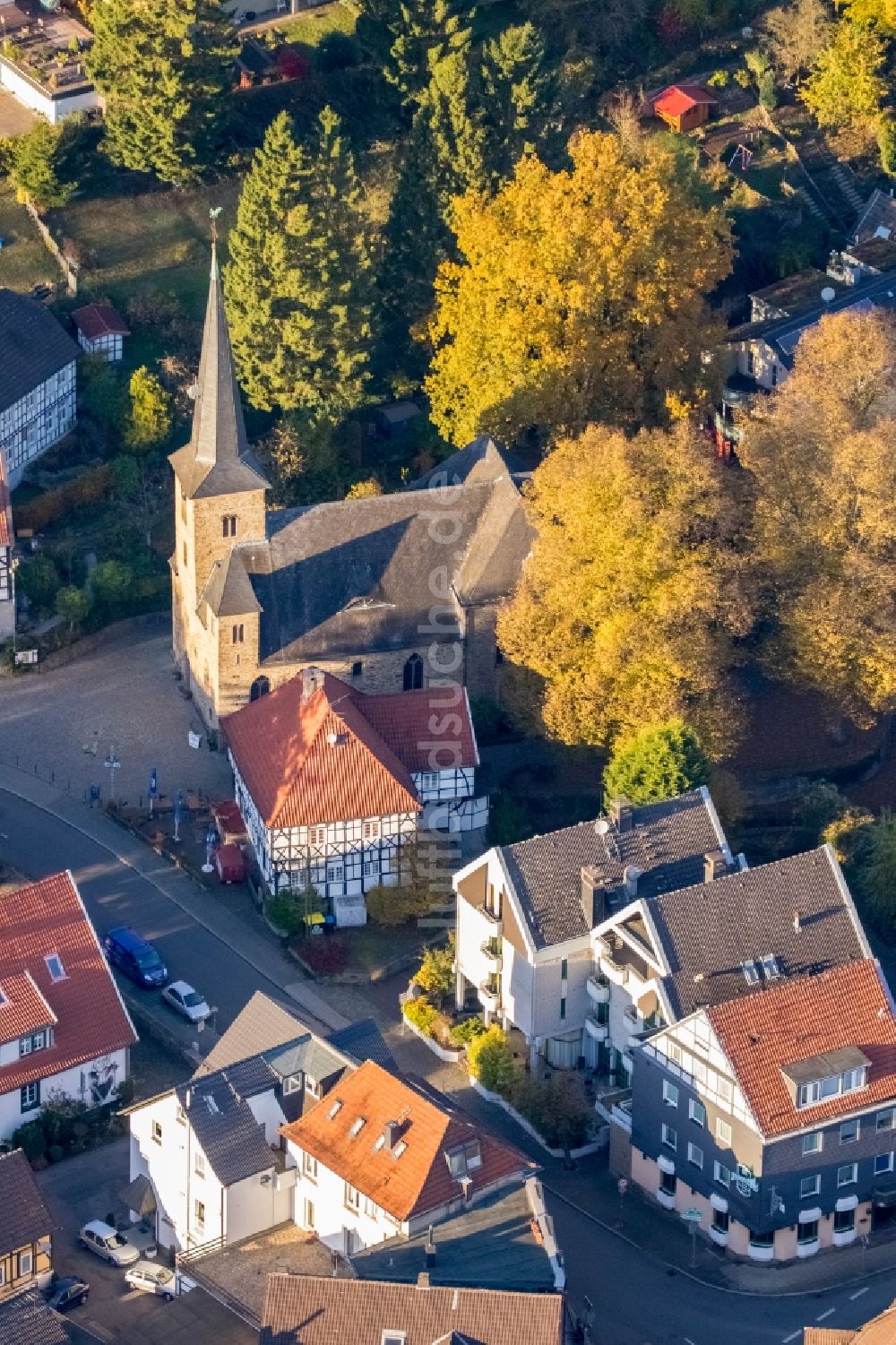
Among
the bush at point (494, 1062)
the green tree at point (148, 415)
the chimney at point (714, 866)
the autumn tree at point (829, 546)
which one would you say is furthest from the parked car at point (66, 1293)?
the green tree at point (148, 415)

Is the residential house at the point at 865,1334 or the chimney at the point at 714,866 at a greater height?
the chimney at the point at 714,866

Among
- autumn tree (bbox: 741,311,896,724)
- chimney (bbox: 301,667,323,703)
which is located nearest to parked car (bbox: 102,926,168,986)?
chimney (bbox: 301,667,323,703)

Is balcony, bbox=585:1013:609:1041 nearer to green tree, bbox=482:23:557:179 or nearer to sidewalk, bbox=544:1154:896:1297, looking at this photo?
sidewalk, bbox=544:1154:896:1297

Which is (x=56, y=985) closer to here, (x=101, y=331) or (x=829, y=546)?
(x=829, y=546)

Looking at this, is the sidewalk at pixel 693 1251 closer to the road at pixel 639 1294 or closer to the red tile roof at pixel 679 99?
the road at pixel 639 1294

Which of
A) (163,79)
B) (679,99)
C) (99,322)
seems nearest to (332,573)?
(99,322)

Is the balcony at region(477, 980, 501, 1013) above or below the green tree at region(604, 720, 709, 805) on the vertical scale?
below

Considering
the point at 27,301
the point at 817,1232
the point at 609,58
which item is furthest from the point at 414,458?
the point at 817,1232
